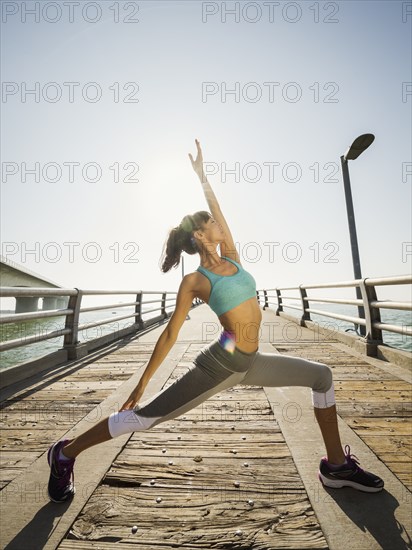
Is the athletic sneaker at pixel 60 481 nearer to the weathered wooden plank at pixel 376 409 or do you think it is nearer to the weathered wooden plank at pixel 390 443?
the weathered wooden plank at pixel 390 443

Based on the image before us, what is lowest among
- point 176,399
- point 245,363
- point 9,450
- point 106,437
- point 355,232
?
point 9,450

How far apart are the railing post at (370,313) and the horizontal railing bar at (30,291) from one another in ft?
17.1

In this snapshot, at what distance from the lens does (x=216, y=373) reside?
6.49 ft

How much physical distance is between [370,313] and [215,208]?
391 centimetres

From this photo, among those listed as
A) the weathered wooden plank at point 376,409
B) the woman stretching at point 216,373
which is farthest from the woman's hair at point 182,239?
the weathered wooden plank at point 376,409

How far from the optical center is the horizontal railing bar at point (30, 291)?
379 cm

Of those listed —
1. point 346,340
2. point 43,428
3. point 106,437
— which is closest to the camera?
point 106,437

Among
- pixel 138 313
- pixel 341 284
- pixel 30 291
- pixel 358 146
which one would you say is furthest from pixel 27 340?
pixel 358 146

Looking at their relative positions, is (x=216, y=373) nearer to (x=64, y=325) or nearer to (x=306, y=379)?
(x=306, y=379)

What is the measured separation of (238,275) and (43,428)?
8.30 ft

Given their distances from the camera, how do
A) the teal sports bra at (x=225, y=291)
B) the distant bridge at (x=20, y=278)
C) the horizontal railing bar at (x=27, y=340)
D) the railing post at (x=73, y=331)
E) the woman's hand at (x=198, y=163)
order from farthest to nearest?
1. the distant bridge at (x=20, y=278)
2. the railing post at (x=73, y=331)
3. the horizontal railing bar at (x=27, y=340)
4. the woman's hand at (x=198, y=163)
5. the teal sports bra at (x=225, y=291)

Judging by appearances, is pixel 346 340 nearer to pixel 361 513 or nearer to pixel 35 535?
pixel 361 513

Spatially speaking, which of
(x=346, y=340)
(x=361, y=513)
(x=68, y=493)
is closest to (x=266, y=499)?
(x=361, y=513)

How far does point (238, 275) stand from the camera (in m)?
2.13
